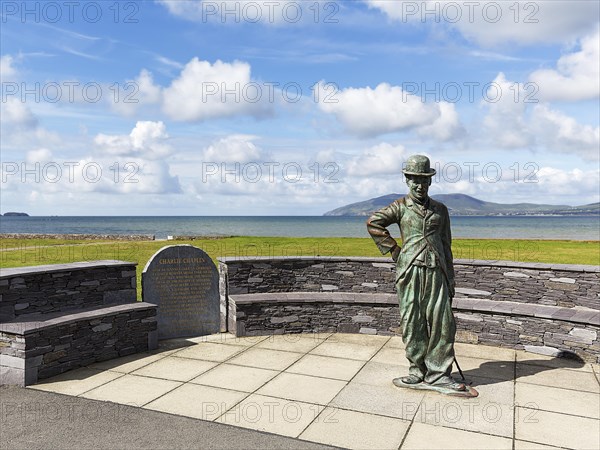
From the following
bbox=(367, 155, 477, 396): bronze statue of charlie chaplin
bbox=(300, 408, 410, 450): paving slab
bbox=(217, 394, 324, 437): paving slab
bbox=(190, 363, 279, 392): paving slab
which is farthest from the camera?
bbox=(190, 363, 279, 392): paving slab

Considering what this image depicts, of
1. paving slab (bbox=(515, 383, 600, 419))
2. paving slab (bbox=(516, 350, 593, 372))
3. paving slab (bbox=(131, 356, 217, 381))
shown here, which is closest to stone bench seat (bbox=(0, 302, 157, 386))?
paving slab (bbox=(131, 356, 217, 381))

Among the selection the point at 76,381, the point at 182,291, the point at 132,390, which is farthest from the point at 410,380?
the point at 182,291

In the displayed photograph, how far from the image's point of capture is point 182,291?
8.99m

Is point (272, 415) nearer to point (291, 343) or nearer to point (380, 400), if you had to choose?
point (380, 400)

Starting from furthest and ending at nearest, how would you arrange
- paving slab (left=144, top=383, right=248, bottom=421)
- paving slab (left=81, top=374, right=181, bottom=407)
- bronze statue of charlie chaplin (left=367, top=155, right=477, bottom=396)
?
bronze statue of charlie chaplin (left=367, top=155, right=477, bottom=396), paving slab (left=81, top=374, right=181, bottom=407), paving slab (left=144, top=383, right=248, bottom=421)

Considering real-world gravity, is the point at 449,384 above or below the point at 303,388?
above

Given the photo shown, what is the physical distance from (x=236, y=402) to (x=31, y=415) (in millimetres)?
2328

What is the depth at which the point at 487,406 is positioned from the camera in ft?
18.4

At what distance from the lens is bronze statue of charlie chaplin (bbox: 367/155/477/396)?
5.95 metres

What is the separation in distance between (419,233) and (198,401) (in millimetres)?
3468

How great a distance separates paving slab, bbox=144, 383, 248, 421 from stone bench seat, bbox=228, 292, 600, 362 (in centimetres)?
273

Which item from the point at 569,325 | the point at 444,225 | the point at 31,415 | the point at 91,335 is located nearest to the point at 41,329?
the point at 91,335

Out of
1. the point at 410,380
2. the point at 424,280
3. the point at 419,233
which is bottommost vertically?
the point at 410,380

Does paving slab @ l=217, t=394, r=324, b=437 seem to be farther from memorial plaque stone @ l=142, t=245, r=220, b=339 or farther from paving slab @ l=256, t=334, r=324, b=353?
memorial plaque stone @ l=142, t=245, r=220, b=339
